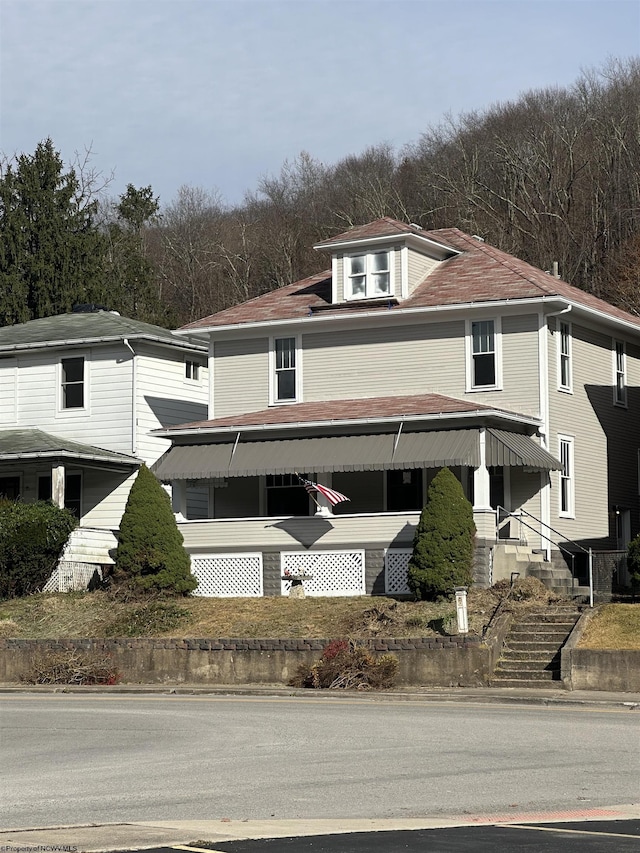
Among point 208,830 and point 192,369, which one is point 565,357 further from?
point 208,830

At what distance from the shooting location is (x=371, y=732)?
18766 millimetres

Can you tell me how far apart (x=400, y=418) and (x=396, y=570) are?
3.50 metres

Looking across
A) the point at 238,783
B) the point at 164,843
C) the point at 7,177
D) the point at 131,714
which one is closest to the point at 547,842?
the point at 164,843

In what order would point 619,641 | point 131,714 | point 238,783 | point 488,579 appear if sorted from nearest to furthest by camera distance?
point 238,783, point 131,714, point 619,641, point 488,579

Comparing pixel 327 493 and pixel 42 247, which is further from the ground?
pixel 42 247

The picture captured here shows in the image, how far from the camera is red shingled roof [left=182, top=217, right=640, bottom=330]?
34.7 m

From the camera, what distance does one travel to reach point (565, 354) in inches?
1391

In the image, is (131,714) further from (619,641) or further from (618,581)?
(618,581)

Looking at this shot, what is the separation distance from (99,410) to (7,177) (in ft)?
76.4

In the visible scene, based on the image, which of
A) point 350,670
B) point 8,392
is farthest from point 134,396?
point 350,670

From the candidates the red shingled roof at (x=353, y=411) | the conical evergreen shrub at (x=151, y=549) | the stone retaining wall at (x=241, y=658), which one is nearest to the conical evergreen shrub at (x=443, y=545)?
the red shingled roof at (x=353, y=411)

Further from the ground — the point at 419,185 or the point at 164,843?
the point at 419,185

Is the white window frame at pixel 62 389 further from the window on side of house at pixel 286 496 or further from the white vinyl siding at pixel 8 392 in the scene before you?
the window on side of house at pixel 286 496

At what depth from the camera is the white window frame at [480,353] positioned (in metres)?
34.5
